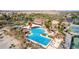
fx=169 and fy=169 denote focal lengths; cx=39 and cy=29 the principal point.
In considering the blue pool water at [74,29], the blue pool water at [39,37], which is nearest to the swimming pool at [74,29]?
the blue pool water at [74,29]

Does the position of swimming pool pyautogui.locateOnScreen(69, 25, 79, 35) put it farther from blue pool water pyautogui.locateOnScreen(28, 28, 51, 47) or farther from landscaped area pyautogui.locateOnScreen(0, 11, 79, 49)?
blue pool water pyautogui.locateOnScreen(28, 28, 51, 47)

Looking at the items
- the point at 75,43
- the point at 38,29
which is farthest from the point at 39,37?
the point at 75,43

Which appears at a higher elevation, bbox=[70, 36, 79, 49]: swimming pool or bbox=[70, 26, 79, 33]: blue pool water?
bbox=[70, 26, 79, 33]: blue pool water

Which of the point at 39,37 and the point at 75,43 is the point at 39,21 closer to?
the point at 39,37

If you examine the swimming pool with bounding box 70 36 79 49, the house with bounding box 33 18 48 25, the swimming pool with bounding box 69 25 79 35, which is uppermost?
the house with bounding box 33 18 48 25

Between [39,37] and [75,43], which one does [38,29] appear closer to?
[39,37]

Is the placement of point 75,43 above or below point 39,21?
below

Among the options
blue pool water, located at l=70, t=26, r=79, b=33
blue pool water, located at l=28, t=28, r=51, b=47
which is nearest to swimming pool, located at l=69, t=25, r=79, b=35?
blue pool water, located at l=70, t=26, r=79, b=33

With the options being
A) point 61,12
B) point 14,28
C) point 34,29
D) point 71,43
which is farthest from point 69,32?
point 14,28

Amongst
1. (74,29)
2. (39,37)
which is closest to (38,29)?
(39,37)
